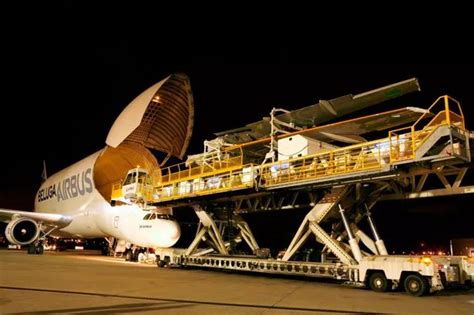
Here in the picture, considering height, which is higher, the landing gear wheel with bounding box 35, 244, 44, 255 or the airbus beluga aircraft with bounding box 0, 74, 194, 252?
the airbus beluga aircraft with bounding box 0, 74, 194, 252

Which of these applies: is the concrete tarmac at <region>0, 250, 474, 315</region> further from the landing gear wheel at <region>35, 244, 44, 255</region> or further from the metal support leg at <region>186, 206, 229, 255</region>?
the landing gear wheel at <region>35, 244, 44, 255</region>

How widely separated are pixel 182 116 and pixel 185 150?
2.24 m

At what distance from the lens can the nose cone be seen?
21.7 metres

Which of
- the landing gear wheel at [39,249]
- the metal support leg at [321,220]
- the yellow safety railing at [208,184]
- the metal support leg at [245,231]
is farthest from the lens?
the landing gear wheel at [39,249]

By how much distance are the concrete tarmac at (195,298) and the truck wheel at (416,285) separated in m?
0.25

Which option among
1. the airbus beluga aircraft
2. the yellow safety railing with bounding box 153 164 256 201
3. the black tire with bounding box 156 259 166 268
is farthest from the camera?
the airbus beluga aircraft

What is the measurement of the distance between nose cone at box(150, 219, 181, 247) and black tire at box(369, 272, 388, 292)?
36.7 feet

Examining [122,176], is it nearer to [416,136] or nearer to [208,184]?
[208,184]

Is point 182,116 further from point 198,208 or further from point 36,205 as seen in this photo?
point 36,205

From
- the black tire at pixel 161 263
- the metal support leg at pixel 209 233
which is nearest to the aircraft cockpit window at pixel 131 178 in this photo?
the black tire at pixel 161 263

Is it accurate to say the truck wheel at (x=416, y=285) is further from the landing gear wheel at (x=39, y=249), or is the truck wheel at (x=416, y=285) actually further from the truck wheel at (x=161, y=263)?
the landing gear wheel at (x=39, y=249)

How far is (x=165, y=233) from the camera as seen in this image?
71.2 feet

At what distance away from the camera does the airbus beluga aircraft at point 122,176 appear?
2305 centimetres

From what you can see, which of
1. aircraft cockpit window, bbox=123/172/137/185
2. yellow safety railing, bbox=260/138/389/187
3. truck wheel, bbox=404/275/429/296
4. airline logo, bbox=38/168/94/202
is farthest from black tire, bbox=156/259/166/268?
truck wheel, bbox=404/275/429/296
